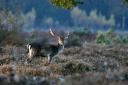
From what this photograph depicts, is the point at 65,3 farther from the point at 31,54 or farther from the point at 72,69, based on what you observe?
the point at 72,69

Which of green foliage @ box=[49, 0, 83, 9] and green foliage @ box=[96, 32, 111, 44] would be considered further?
green foliage @ box=[96, 32, 111, 44]

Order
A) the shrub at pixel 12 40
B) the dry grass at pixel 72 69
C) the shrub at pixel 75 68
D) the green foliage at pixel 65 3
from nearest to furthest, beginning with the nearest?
the dry grass at pixel 72 69 → the shrub at pixel 75 68 → the green foliage at pixel 65 3 → the shrub at pixel 12 40

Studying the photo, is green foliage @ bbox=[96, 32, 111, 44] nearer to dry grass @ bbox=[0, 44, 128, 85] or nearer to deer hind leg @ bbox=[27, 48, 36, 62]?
dry grass @ bbox=[0, 44, 128, 85]

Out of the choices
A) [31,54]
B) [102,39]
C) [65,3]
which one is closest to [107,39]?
[102,39]

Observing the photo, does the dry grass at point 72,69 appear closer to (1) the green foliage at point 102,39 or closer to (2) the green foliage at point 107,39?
(1) the green foliage at point 102,39

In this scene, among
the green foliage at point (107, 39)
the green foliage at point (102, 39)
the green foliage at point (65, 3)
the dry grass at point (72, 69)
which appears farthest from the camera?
the green foliage at point (107, 39)

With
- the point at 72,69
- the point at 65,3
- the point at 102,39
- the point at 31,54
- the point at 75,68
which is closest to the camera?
the point at 72,69

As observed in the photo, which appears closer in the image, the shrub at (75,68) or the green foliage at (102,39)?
the shrub at (75,68)

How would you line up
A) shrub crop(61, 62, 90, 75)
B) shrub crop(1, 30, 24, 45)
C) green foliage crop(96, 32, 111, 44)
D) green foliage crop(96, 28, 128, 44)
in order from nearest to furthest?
shrub crop(61, 62, 90, 75) < shrub crop(1, 30, 24, 45) < green foliage crop(96, 32, 111, 44) < green foliage crop(96, 28, 128, 44)

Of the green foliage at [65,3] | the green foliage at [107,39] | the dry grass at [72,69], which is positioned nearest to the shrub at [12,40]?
the dry grass at [72,69]

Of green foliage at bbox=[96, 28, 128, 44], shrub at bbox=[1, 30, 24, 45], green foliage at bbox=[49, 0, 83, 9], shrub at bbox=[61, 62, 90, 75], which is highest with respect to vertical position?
green foliage at bbox=[49, 0, 83, 9]

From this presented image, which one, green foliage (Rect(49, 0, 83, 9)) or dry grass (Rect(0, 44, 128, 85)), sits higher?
green foliage (Rect(49, 0, 83, 9))

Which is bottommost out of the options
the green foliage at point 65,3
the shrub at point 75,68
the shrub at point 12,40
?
the shrub at point 75,68

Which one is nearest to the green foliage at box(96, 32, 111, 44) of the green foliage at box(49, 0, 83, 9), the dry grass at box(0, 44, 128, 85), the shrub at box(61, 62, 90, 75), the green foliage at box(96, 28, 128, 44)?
the green foliage at box(96, 28, 128, 44)
